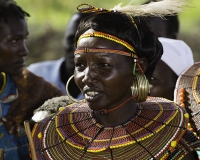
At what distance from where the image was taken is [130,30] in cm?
302

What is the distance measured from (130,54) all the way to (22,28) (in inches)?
69.5

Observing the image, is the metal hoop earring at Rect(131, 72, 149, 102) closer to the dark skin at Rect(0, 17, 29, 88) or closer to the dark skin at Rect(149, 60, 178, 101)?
the dark skin at Rect(149, 60, 178, 101)

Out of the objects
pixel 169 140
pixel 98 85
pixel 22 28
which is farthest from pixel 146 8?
pixel 22 28

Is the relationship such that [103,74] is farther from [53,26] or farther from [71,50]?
[53,26]

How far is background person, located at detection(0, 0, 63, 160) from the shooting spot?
4293 millimetres

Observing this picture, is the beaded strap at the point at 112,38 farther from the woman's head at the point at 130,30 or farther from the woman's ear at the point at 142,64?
the woman's ear at the point at 142,64

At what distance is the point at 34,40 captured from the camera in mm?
10641

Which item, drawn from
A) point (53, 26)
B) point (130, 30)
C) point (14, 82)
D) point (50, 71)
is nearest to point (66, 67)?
point (50, 71)

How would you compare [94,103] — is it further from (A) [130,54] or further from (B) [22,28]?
(B) [22,28]

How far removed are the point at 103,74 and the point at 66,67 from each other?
3638mm

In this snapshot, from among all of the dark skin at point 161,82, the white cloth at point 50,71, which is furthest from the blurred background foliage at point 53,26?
the dark skin at point 161,82

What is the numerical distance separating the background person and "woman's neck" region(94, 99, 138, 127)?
1363 mm

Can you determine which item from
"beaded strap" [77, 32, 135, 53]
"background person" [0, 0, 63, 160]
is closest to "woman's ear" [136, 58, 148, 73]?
"beaded strap" [77, 32, 135, 53]

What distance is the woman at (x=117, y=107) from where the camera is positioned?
2.95 metres
